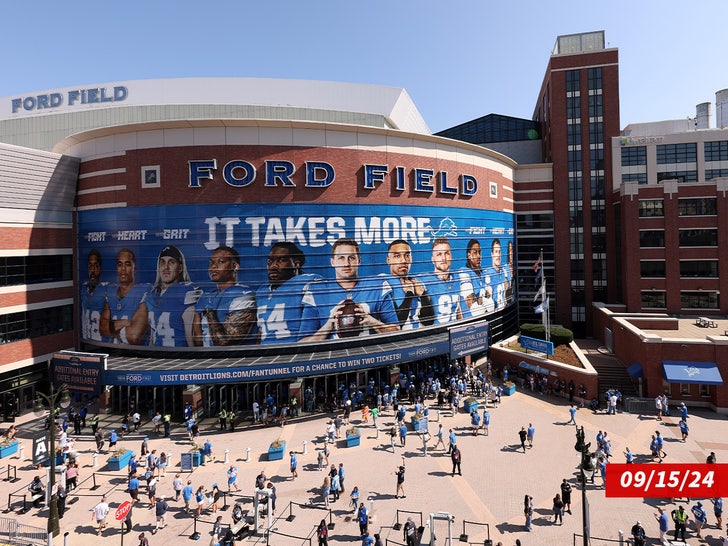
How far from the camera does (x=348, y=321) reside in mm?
34875

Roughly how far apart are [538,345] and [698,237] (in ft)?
80.6

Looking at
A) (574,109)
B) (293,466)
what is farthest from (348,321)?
(574,109)

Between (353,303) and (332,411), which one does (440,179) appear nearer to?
(353,303)

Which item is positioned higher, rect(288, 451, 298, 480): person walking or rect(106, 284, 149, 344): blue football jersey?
rect(106, 284, 149, 344): blue football jersey

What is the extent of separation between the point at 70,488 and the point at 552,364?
3505 centimetres

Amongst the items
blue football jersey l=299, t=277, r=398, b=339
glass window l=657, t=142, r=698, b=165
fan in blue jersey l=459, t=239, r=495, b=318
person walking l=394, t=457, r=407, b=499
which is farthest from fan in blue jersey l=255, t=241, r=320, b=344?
glass window l=657, t=142, r=698, b=165

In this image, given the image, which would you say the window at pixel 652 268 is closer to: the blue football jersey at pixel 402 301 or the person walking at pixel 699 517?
the blue football jersey at pixel 402 301

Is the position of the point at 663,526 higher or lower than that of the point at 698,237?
lower

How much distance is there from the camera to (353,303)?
115 feet

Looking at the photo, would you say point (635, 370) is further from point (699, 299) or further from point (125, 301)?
point (125, 301)

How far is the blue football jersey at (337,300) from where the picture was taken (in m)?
33.6

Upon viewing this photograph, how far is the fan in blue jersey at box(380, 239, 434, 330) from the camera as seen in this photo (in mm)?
36969

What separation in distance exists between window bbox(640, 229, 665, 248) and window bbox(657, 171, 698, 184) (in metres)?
10.4

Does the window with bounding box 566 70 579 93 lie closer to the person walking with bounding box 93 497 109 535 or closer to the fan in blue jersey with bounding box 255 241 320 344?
the fan in blue jersey with bounding box 255 241 320 344
